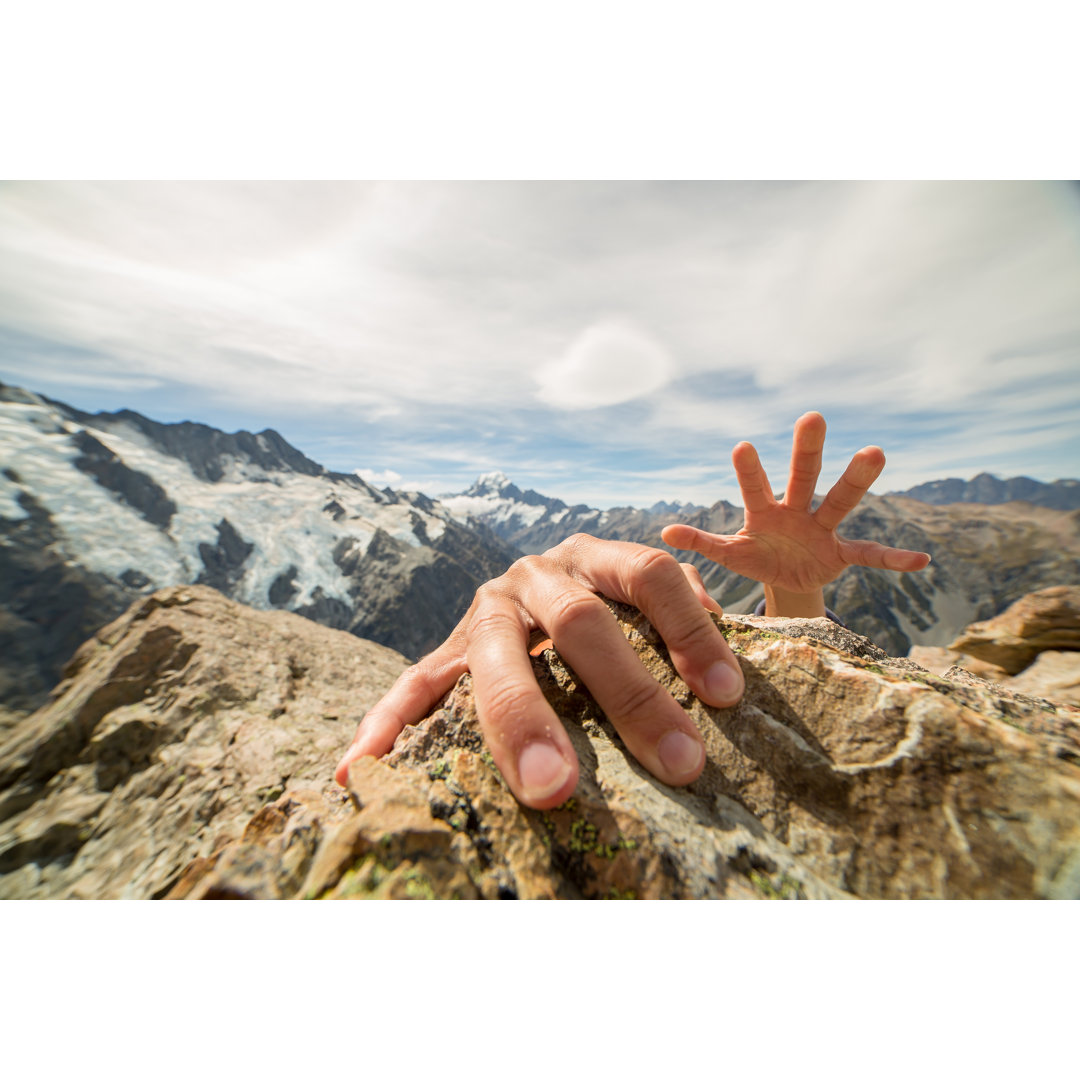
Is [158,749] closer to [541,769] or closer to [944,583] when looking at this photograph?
[541,769]

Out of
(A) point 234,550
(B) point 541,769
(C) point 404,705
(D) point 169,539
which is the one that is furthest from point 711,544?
(A) point 234,550

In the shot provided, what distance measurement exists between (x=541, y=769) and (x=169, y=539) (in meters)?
145

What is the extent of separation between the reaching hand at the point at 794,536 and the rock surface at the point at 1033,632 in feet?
12.9

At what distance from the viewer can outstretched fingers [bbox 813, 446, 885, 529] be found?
5836 millimetres

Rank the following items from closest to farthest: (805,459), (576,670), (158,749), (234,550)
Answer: (576,670)
(805,459)
(158,749)
(234,550)

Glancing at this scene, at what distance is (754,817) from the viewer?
105 inches

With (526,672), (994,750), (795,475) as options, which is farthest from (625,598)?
(795,475)

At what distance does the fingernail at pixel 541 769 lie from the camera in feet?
7.83

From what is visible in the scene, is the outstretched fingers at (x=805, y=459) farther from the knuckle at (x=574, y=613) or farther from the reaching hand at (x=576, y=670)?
the knuckle at (x=574, y=613)

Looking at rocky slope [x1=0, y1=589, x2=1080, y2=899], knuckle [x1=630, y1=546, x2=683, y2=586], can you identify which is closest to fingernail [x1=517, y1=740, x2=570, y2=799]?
rocky slope [x1=0, y1=589, x2=1080, y2=899]

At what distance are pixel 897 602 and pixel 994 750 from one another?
207 meters

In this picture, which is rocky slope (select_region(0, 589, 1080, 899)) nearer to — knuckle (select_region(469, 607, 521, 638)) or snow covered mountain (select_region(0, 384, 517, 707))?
knuckle (select_region(469, 607, 521, 638))

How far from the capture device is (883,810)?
2.47m

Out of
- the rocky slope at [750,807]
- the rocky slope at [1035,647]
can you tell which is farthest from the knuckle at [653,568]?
the rocky slope at [1035,647]
